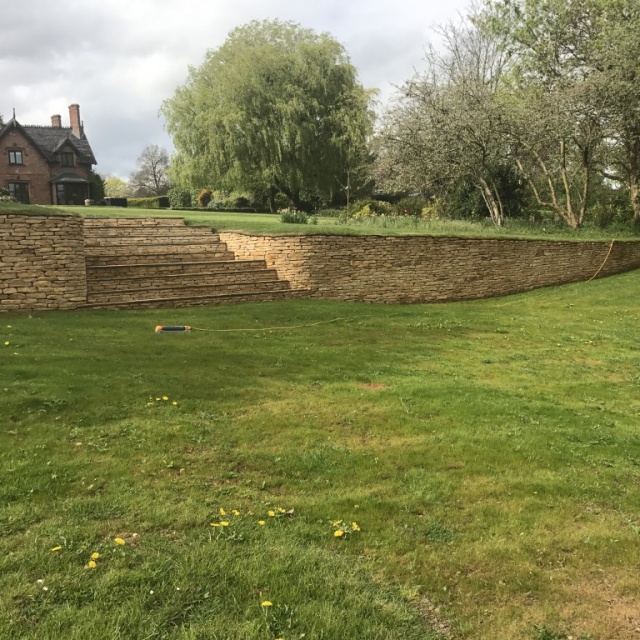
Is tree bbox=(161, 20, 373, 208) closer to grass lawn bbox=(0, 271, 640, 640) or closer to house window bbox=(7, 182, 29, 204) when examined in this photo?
house window bbox=(7, 182, 29, 204)

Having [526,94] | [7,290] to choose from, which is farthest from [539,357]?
[526,94]

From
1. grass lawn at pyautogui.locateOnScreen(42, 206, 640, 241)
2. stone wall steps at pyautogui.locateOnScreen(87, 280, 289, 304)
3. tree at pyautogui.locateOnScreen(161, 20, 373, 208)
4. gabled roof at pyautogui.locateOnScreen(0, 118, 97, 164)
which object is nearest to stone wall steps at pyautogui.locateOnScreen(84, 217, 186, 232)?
grass lawn at pyautogui.locateOnScreen(42, 206, 640, 241)

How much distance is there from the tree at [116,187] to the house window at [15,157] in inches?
693

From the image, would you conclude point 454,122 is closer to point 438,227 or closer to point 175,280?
point 438,227

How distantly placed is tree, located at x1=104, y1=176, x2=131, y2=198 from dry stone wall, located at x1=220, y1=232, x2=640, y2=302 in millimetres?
52513

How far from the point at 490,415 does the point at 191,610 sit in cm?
345

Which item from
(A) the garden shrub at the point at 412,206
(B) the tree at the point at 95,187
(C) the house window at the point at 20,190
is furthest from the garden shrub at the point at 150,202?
(A) the garden shrub at the point at 412,206

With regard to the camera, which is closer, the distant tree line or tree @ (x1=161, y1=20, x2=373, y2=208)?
the distant tree line

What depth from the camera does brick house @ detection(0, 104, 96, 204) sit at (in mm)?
40250

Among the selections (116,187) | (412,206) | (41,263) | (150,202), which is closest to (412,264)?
(41,263)

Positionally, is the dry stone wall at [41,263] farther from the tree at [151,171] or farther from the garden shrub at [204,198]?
the tree at [151,171]

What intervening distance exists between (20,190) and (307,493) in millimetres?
45285

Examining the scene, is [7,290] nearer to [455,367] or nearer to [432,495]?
[455,367]

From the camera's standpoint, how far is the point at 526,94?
18094mm
